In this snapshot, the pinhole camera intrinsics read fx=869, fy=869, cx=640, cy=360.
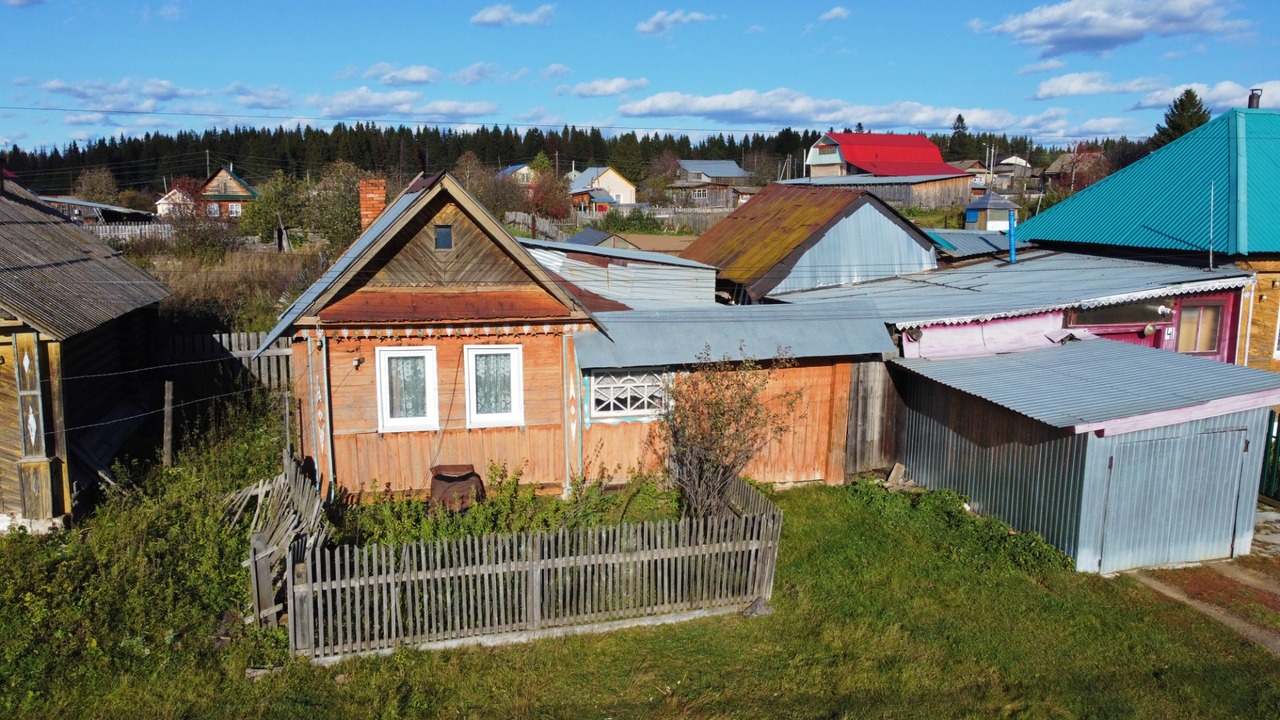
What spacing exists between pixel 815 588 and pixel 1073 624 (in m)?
2.94

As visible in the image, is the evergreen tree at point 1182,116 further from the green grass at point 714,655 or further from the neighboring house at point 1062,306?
the green grass at point 714,655

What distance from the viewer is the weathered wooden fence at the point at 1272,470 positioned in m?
14.4

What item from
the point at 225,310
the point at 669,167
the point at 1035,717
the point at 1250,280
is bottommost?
the point at 1035,717

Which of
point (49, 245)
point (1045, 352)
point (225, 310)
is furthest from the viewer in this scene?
point (225, 310)

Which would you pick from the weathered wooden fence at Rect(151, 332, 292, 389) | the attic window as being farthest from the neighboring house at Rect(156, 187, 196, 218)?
the attic window

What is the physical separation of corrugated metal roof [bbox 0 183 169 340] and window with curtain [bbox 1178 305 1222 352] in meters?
19.0

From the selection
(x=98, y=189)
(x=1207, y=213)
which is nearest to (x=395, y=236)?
(x=1207, y=213)

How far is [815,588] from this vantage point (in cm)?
1087

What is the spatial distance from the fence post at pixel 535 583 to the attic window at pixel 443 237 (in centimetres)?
535

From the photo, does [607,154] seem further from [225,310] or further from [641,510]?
[641,510]

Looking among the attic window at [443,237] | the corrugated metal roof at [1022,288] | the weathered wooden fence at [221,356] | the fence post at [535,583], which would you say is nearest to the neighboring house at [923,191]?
the corrugated metal roof at [1022,288]

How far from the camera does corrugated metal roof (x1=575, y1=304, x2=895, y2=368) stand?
44.1 ft

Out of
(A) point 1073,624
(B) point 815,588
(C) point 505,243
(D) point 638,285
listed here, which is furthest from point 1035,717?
(D) point 638,285

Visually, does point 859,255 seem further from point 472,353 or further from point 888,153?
point 888,153
